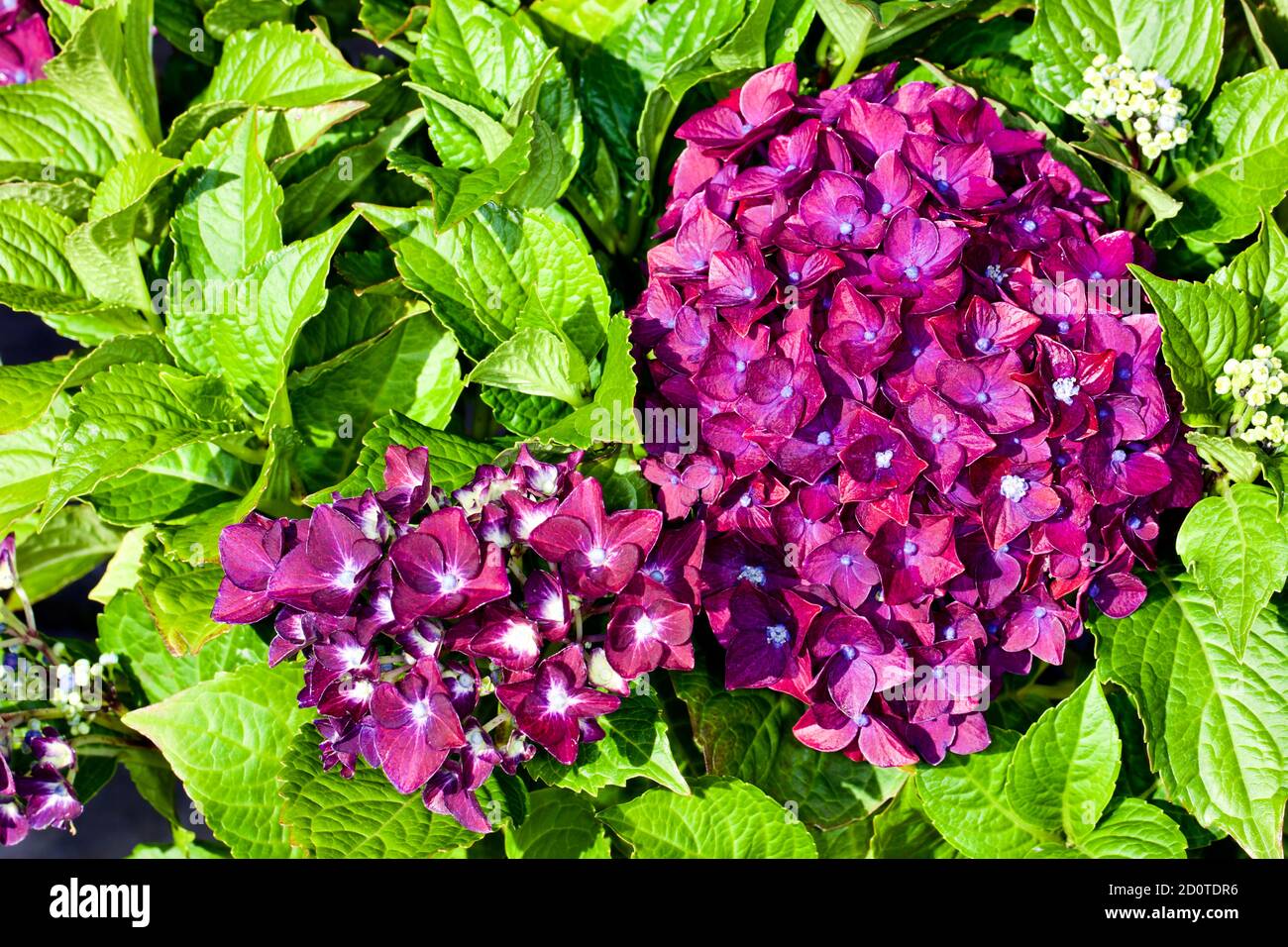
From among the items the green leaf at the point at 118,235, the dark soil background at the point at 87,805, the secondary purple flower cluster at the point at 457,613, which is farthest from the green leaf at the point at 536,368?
the dark soil background at the point at 87,805

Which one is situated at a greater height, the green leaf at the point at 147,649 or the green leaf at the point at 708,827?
the green leaf at the point at 147,649

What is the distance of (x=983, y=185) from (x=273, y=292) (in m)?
0.66

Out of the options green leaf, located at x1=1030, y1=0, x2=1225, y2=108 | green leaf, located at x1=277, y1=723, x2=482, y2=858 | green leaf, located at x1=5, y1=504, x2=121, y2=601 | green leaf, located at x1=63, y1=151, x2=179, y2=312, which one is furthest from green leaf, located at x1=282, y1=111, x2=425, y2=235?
green leaf, located at x1=1030, y1=0, x2=1225, y2=108

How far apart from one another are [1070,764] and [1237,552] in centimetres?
25

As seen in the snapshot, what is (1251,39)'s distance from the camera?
131 cm

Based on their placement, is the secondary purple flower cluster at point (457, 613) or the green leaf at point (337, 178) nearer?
the secondary purple flower cluster at point (457, 613)

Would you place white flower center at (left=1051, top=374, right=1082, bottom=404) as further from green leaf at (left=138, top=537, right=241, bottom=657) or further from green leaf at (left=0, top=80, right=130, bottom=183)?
green leaf at (left=0, top=80, right=130, bottom=183)

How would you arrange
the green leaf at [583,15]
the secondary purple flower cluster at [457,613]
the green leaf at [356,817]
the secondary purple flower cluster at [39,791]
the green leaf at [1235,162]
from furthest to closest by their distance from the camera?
the green leaf at [583,15] → the green leaf at [1235,162] → the secondary purple flower cluster at [39,791] → the green leaf at [356,817] → the secondary purple flower cluster at [457,613]

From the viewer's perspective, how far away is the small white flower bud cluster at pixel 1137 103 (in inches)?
46.1

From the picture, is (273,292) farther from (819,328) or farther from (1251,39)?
A: (1251,39)

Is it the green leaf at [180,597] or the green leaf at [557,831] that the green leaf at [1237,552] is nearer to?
the green leaf at [557,831]

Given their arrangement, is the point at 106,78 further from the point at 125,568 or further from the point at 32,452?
the point at 125,568

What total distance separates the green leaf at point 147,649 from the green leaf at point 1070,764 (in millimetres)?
→ 795
